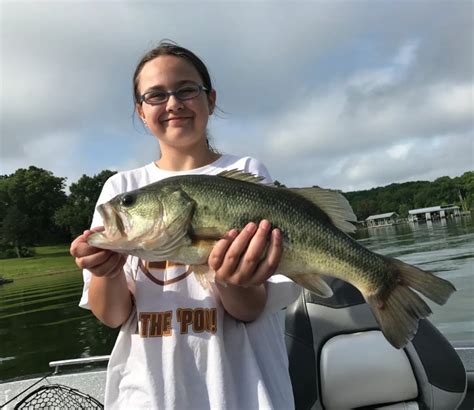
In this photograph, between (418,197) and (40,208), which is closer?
(40,208)

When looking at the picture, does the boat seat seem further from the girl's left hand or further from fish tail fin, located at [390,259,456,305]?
the girl's left hand

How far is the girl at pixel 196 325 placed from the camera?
6.81ft

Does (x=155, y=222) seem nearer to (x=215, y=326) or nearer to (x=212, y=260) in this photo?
(x=212, y=260)

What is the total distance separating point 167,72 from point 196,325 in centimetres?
151

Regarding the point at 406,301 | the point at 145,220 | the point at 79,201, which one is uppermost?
the point at 79,201

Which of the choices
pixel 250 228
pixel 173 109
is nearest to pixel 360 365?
pixel 250 228

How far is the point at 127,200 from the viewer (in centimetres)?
224

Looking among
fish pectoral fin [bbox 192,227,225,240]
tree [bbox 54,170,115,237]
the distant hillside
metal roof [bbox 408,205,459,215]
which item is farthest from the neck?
metal roof [bbox 408,205,459,215]

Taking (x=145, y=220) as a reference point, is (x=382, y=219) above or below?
above

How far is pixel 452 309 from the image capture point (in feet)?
40.8

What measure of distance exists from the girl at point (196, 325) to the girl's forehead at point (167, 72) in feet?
2.94

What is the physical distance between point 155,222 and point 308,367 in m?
1.94

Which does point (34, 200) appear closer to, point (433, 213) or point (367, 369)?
point (367, 369)

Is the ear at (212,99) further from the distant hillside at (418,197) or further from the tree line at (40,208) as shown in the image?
the distant hillside at (418,197)
